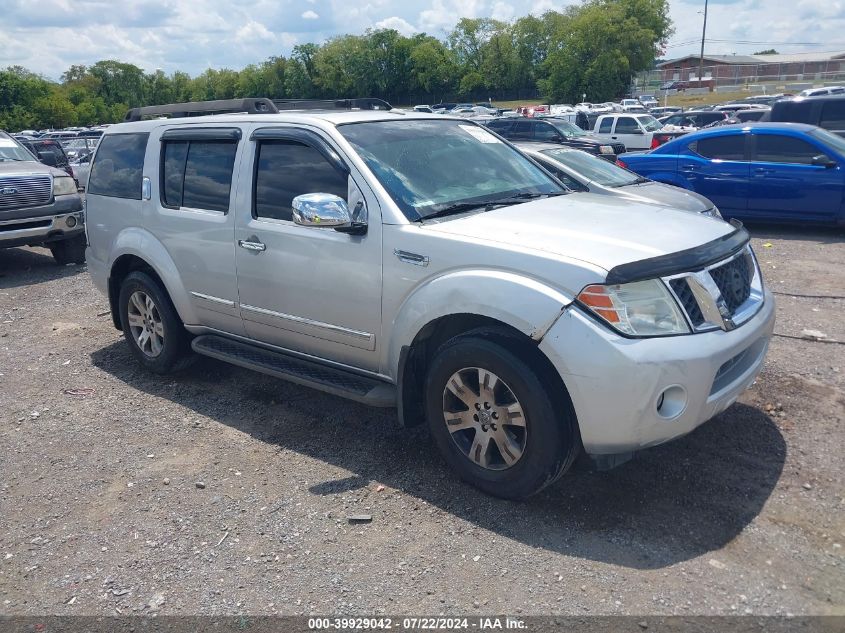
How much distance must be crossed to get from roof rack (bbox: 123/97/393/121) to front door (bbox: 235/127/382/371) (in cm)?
46

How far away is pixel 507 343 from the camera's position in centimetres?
357

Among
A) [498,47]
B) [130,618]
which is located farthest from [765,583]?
[498,47]

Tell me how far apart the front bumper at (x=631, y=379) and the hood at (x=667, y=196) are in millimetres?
5378

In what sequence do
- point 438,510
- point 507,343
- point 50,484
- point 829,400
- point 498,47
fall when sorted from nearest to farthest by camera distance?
point 507,343 < point 438,510 < point 50,484 < point 829,400 < point 498,47

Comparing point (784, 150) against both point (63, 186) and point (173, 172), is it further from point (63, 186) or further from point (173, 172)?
point (63, 186)

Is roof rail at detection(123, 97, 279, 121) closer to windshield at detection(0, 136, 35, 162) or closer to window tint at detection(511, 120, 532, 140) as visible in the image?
windshield at detection(0, 136, 35, 162)

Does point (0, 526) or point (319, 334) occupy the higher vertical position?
point (319, 334)

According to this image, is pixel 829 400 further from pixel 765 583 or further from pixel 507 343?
pixel 507 343

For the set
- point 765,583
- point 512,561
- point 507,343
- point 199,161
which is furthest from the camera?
point 199,161

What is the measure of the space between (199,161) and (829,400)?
448 centimetres

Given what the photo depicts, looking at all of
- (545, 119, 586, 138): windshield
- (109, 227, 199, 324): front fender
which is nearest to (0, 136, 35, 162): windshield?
(109, 227, 199, 324): front fender

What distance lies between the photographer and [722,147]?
1127 cm

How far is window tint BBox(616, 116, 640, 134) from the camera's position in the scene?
22.2 m

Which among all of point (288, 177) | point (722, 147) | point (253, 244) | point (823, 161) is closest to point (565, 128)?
point (722, 147)
